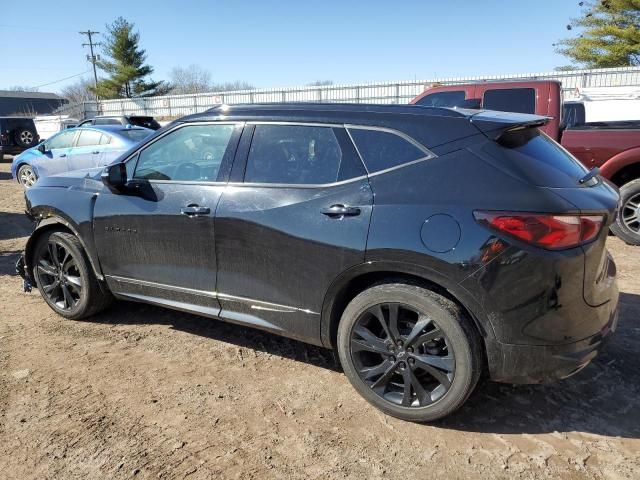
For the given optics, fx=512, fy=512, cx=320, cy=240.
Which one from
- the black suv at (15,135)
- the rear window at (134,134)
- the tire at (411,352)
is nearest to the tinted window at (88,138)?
the rear window at (134,134)

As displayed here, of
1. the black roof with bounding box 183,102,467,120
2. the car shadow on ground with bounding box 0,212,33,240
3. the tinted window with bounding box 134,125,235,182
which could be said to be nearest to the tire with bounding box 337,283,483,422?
the black roof with bounding box 183,102,467,120

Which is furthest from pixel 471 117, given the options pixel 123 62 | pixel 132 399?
pixel 123 62

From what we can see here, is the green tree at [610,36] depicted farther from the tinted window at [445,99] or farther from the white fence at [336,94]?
the tinted window at [445,99]

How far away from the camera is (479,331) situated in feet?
8.62

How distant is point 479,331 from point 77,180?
3.33m

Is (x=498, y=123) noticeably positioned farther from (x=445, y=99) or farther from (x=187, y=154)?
(x=445, y=99)

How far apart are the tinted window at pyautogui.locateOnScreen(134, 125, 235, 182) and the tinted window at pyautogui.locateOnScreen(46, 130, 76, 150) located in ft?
28.7

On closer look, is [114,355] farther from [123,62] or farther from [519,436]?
[123,62]

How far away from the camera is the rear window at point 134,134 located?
10.8 meters

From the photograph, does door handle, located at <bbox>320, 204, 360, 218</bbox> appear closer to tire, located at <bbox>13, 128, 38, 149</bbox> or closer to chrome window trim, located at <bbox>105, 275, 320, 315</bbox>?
chrome window trim, located at <bbox>105, 275, 320, 315</bbox>

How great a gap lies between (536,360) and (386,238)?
3.16 feet

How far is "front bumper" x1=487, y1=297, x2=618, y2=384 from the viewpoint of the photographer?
2547 mm

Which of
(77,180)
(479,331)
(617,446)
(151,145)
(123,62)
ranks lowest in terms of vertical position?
(617,446)

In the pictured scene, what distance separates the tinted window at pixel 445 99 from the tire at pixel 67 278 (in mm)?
5650
